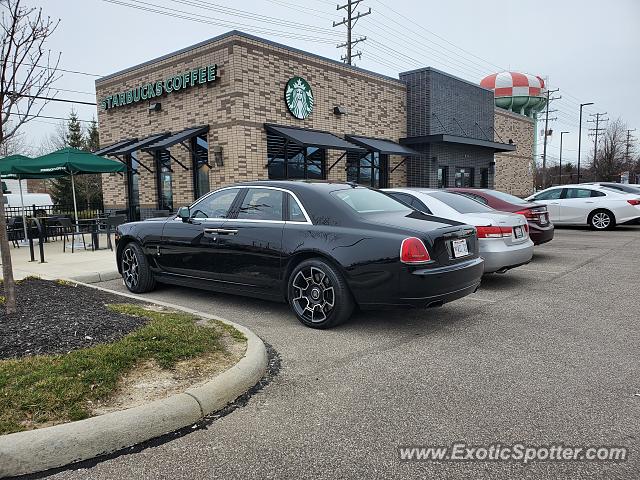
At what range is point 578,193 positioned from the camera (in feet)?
51.5

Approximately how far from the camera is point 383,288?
4.76 meters

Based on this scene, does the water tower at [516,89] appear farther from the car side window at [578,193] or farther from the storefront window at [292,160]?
the storefront window at [292,160]

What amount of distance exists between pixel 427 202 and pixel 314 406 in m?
4.97

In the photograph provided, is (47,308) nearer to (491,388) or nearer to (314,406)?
(314,406)

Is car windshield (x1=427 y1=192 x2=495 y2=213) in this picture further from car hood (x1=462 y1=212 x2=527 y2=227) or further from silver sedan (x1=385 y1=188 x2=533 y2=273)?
car hood (x1=462 y1=212 x2=527 y2=227)

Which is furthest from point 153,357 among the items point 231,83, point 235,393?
point 231,83

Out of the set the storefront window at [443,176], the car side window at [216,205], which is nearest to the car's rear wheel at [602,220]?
the storefront window at [443,176]

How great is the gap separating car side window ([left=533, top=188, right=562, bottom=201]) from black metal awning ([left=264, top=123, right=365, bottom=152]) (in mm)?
6058

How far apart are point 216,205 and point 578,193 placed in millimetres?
13502

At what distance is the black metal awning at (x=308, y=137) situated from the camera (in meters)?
13.9

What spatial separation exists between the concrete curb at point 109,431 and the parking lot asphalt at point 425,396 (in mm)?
122

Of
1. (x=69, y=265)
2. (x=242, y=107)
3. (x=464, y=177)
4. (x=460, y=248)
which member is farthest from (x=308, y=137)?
(x=464, y=177)

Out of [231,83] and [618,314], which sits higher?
[231,83]

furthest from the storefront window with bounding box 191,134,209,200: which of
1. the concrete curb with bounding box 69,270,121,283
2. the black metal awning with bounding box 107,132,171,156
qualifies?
the concrete curb with bounding box 69,270,121,283
